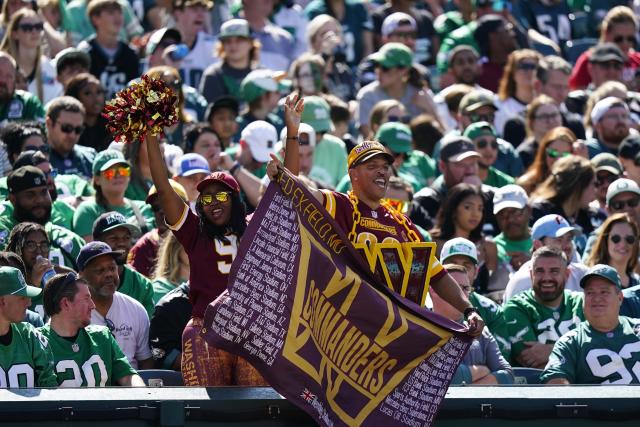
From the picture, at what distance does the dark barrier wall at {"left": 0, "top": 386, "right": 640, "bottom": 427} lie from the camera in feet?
25.1

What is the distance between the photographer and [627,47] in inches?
677

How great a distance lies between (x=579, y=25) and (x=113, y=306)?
32.4ft

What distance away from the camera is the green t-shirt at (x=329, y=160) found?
13.5 metres

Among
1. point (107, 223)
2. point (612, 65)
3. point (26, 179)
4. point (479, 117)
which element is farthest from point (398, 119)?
point (26, 179)

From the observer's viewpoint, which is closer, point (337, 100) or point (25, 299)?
point (25, 299)

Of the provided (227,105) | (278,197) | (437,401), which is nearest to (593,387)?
(437,401)

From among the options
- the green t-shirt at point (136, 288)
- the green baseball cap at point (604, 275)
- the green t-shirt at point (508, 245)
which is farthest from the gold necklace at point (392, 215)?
the green t-shirt at point (508, 245)

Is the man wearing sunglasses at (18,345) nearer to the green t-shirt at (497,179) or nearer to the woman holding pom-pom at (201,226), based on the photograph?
the woman holding pom-pom at (201,226)

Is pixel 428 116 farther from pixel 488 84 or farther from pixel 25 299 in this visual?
pixel 25 299

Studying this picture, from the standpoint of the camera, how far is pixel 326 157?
1363 cm

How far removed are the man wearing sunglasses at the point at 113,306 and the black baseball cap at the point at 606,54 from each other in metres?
7.67

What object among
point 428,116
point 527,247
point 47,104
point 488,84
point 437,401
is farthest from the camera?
point 488,84

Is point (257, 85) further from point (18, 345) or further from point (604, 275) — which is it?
point (18, 345)

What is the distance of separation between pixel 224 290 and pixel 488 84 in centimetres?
845
